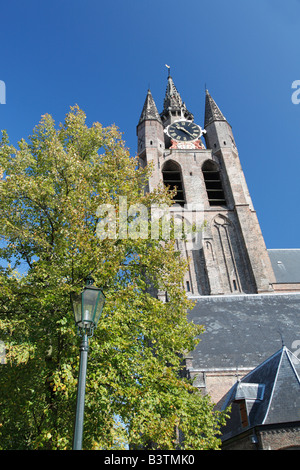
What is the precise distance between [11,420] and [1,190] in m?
5.13

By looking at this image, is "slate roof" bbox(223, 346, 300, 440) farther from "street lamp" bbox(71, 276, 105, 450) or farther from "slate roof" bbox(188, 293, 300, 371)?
"street lamp" bbox(71, 276, 105, 450)

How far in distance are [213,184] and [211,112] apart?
339 inches

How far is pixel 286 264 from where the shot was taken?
32.5m

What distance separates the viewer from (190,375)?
15.1m

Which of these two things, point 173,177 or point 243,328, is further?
point 173,177

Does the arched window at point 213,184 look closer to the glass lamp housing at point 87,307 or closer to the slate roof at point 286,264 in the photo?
the slate roof at point 286,264

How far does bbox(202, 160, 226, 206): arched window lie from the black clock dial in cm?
383

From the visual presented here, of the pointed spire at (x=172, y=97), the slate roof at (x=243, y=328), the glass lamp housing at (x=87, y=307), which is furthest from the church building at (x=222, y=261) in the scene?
the glass lamp housing at (x=87, y=307)

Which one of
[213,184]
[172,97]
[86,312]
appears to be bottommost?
[86,312]

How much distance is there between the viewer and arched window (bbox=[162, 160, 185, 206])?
31.8 metres

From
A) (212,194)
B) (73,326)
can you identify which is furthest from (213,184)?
(73,326)

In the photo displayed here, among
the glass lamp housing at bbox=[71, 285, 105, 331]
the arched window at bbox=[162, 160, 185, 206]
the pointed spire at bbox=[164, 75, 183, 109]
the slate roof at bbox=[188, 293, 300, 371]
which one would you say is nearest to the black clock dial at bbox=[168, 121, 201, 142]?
the arched window at bbox=[162, 160, 185, 206]

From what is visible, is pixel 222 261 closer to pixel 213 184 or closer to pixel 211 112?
pixel 213 184
